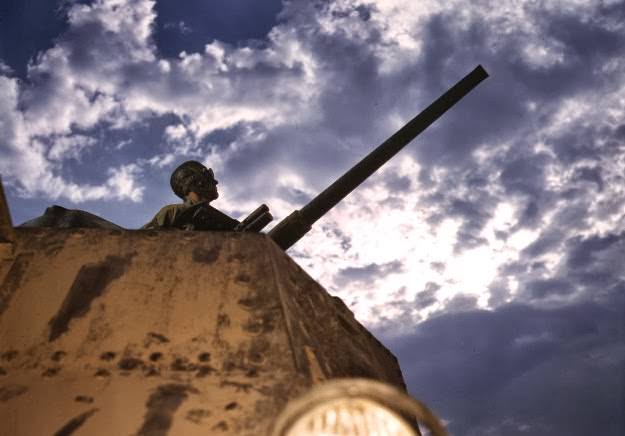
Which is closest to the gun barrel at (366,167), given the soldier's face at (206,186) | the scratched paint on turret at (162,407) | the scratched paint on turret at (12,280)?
the soldier's face at (206,186)

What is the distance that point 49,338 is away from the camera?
170cm

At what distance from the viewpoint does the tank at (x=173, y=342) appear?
4.48 feet

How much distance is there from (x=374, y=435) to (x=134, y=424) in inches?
29.8

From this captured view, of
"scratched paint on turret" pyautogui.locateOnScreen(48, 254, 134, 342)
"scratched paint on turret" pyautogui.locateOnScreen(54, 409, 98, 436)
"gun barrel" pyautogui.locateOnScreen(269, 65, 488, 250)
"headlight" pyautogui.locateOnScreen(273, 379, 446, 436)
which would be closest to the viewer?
"headlight" pyautogui.locateOnScreen(273, 379, 446, 436)

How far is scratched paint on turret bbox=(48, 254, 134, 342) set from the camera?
1769 mm

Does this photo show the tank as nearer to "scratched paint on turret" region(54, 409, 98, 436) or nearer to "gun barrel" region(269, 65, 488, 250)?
"scratched paint on turret" region(54, 409, 98, 436)

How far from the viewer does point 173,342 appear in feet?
5.51

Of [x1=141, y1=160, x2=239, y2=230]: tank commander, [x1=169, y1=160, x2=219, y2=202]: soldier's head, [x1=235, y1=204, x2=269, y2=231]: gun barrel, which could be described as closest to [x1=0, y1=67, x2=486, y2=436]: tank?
[x1=141, y1=160, x2=239, y2=230]: tank commander

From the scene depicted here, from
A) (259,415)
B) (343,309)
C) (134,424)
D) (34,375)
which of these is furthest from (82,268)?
(343,309)

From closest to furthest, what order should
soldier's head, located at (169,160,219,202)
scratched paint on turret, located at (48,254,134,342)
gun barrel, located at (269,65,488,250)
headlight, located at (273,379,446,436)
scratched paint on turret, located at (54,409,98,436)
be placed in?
1. headlight, located at (273,379,446,436)
2. scratched paint on turret, located at (54,409,98,436)
3. scratched paint on turret, located at (48,254,134,342)
4. gun barrel, located at (269,65,488,250)
5. soldier's head, located at (169,160,219,202)

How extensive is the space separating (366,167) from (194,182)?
5.12ft

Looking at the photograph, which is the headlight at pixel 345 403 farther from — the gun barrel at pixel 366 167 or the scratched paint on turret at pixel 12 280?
the gun barrel at pixel 366 167

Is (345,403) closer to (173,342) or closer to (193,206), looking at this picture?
(173,342)

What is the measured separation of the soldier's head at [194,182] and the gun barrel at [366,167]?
1.05 m
